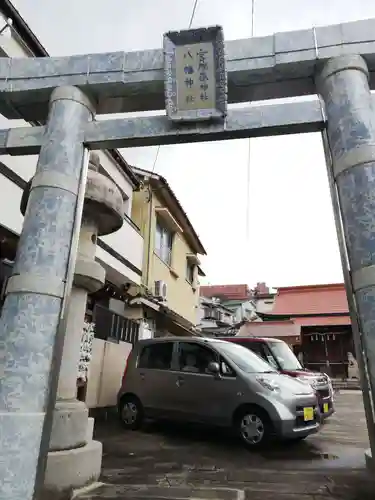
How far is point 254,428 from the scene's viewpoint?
6363 mm

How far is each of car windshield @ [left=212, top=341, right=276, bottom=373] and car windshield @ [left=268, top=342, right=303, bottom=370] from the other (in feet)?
5.00

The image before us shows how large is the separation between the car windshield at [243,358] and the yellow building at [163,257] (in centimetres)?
431

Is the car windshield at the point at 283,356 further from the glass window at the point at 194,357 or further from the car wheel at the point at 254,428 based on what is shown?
the car wheel at the point at 254,428

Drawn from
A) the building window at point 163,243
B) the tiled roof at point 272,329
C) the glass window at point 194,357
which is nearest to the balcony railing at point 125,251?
the building window at point 163,243

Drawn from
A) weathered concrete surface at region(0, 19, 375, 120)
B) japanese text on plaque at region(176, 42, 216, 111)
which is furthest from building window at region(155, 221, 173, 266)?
japanese text on plaque at region(176, 42, 216, 111)

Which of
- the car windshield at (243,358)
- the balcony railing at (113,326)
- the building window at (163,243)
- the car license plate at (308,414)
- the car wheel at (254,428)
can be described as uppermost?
the building window at (163,243)

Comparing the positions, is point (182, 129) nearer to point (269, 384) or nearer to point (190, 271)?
point (269, 384)

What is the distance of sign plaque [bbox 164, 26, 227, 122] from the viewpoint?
372 centimetres

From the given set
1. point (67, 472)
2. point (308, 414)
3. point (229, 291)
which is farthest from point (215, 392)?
point (229, 291)

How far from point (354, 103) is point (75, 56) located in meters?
2.79

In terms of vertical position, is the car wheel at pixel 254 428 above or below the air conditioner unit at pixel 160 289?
below

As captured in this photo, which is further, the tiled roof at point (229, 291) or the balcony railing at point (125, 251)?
the tiled roof at point (229, 291)

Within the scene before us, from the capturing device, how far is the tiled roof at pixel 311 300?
2325 cm

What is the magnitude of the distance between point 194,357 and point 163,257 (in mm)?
6924
